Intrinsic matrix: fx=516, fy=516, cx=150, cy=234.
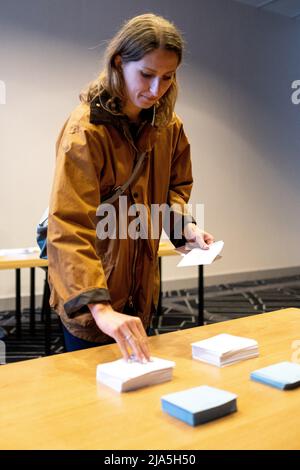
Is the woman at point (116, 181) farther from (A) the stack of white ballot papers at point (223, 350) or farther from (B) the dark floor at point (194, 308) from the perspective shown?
(B) the dark floor at point (194, 308)

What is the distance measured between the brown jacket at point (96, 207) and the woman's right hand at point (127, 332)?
0.07m

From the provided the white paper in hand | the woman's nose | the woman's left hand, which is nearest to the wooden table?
the white paper in hand

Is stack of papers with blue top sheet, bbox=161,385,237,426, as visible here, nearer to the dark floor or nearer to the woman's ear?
the woman's ear

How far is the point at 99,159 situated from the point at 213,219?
5.04 metres

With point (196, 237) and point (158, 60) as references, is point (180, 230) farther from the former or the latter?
point (158, 60)

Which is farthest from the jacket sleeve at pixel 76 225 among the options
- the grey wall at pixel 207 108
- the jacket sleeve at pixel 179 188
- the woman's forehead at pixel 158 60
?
the grey wall at pixel 207 108

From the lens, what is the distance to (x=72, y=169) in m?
1.30

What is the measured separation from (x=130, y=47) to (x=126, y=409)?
85cm

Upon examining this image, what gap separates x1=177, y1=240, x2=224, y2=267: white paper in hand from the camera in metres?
1.43

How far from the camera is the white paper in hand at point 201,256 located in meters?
1.43

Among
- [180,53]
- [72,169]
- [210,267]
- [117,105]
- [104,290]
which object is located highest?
[180,53]

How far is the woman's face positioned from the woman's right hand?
1.81 feet

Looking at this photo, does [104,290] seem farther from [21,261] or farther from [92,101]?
[21,261]
